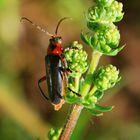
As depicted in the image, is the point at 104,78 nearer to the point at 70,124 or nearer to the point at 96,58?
the point at 96,58

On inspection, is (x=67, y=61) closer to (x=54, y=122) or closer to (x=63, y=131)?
(x=63, y=131)

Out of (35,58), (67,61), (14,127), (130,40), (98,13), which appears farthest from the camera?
(130,40)

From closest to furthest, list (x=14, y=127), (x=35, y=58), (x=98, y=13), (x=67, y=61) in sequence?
(x=98, y=13) < (x=67, y=61) < (x=14, y=127) < (x=35, y=58)

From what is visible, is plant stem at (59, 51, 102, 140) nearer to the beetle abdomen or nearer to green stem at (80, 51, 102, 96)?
green stem at (80, 51, 102, 96)

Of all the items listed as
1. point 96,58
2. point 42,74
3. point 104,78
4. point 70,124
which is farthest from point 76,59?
point 42,74

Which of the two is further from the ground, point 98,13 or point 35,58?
point 98,13

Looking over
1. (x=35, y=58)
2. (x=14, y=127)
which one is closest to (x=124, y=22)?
(x=35, y=58)

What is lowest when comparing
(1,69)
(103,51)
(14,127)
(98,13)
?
(14,127)
